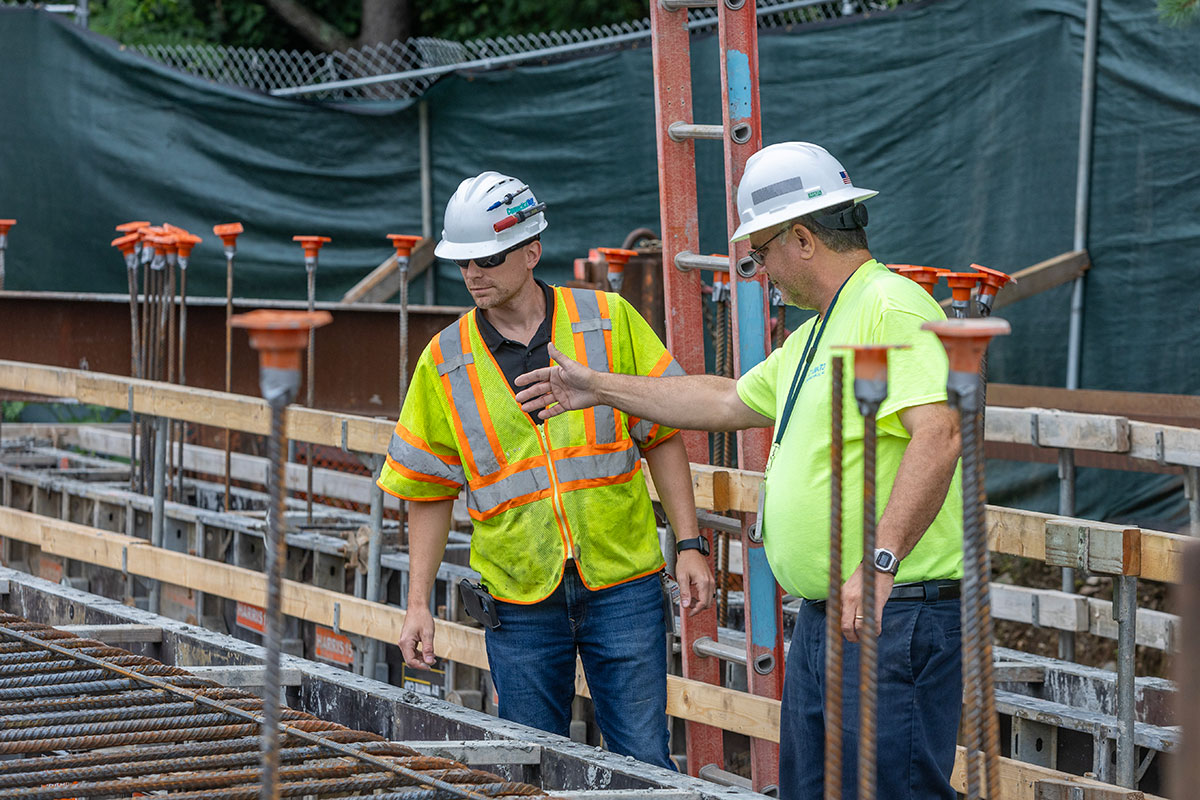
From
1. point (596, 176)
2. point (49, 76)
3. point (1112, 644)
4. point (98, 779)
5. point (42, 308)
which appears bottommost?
point (1112, 644)

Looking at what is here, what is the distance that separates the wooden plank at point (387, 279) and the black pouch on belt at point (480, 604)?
6309 millimetres

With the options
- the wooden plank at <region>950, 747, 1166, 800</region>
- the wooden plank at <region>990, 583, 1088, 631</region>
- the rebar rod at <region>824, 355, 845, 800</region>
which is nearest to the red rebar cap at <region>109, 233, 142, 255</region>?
the wooden plank at <region>990, 583, 1088, 631</region>

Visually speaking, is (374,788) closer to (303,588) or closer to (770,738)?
(770,738)

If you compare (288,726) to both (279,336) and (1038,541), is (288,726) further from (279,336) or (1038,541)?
(1038,541)

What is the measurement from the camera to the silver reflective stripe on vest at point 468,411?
4102mm

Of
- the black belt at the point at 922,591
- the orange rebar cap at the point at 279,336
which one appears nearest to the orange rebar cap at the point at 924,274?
the black belt at the point at 922,591

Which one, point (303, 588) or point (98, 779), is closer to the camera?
point (98, 779)

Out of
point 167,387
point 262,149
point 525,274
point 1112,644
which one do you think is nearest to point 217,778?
point 525,274

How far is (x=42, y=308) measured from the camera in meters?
8.62

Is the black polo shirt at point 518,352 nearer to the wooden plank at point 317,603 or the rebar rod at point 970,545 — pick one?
the wooden plank at point 317,603

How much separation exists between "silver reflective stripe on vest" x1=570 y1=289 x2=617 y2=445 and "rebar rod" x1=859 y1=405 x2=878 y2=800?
1.92m

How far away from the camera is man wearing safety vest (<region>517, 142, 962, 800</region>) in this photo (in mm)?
3111

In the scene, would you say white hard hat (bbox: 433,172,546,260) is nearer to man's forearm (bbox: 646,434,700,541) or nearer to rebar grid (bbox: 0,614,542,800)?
man's forearm (bbox: 646,434,700,541)

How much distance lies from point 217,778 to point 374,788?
0.98 ft
